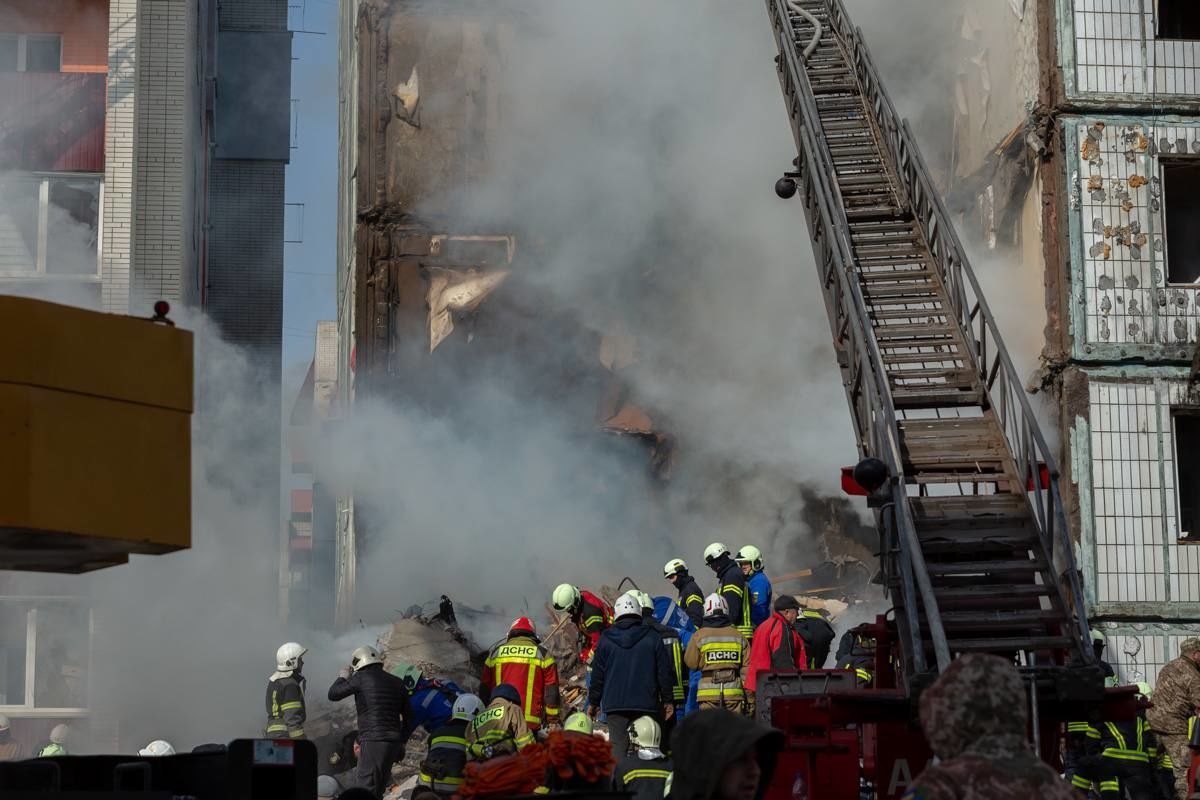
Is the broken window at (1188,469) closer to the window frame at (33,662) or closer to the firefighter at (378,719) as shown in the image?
the firefighter at (378,719)

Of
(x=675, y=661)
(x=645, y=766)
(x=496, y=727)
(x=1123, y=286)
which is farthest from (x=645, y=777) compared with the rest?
(x=1123, y=286)

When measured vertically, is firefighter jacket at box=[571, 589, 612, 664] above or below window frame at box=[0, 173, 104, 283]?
below

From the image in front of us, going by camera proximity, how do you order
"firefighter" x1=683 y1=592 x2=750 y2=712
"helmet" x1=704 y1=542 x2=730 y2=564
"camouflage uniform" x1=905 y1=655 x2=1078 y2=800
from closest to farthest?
"camouflage uniform" x1=905 y1=655 x2=1078 y2=800, "firefighter" x1=683 y1=592 x2=750 y2=712, "helmet" x1=704 y1=542 x2=730 y2=564

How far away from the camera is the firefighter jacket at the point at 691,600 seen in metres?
12.2

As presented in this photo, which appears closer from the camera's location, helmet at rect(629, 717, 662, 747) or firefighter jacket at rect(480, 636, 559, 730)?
helmet at rect(629, 717, 662, 747)

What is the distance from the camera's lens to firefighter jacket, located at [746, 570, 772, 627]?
1238 cm

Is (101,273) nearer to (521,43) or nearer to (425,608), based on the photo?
(425,608)

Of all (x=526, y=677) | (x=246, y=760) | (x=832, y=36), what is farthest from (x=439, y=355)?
(x=246, y=760)

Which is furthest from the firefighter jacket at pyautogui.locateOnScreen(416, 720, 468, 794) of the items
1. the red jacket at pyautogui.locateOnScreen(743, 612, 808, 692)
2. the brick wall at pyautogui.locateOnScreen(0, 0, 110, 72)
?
the brick wall at pyautogui.locateOnScreen(0, 0, 110, 72)

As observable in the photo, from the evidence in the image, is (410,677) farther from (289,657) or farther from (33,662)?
(33,662)

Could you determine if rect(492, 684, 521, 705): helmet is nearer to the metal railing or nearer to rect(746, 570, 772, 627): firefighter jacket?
the metal railing

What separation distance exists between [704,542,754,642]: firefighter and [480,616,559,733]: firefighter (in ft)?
5.61

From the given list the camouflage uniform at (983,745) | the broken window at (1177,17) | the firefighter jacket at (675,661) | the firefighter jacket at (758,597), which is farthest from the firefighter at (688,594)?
the camouflage uniform at (983,745)

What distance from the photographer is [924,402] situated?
10922 millimetres
